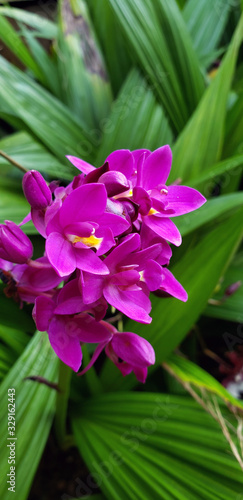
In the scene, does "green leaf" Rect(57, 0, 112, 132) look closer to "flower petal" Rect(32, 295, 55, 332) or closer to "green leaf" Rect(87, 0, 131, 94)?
"green leaf" Rect(87, 0, 131, 94)

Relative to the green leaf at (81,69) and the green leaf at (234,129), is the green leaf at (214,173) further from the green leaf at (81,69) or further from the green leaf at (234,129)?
the green leaf at (81,69)

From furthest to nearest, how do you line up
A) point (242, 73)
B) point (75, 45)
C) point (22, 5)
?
point (22, 5) → point (242, 73) → point (75, 45)

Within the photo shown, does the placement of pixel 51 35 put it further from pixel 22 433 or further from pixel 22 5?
pixel 22 433

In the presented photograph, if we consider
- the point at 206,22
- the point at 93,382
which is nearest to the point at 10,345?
the point at 93,382

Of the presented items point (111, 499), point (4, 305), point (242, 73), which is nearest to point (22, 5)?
point (242, 73)

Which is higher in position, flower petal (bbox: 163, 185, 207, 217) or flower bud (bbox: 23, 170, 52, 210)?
flower bud (bbox: 23, 170, 52, 210)

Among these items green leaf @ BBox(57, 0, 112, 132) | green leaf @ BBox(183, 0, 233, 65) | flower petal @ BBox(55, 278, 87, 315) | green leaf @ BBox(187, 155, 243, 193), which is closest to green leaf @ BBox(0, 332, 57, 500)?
flower petal @ BBox(55, 278, 87, 315)
